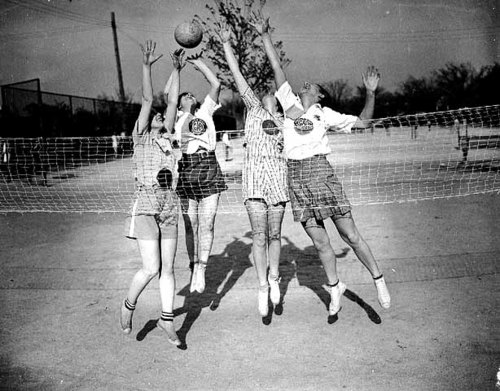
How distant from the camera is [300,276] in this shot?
19.7ft

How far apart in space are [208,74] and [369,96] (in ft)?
5.55

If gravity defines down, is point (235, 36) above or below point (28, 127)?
above

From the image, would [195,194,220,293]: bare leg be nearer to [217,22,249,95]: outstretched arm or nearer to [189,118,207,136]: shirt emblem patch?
[189,118,207,136]: shirt emblem patch

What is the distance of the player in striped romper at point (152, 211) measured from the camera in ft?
13.6

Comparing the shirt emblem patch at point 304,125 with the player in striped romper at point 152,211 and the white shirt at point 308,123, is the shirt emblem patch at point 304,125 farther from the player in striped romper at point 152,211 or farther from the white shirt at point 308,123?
the player in striped romper at point 152,211

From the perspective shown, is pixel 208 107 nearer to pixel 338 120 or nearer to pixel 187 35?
pixel 187 35

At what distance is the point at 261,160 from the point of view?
15.7ft

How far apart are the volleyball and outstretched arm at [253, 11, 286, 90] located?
954 millimetres

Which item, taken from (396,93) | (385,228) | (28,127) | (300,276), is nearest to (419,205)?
(385,228)

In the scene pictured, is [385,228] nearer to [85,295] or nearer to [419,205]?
[419,205]

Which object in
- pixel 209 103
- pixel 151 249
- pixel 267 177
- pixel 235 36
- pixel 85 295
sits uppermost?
pixel 235 36

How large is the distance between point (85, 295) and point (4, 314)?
2.74ft

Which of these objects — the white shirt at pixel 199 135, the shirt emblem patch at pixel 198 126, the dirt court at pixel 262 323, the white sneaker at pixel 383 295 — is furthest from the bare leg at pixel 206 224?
the white sneaker at pixel 383 295

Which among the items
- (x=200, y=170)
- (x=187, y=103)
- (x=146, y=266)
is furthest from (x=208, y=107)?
(x=146, y=266)
